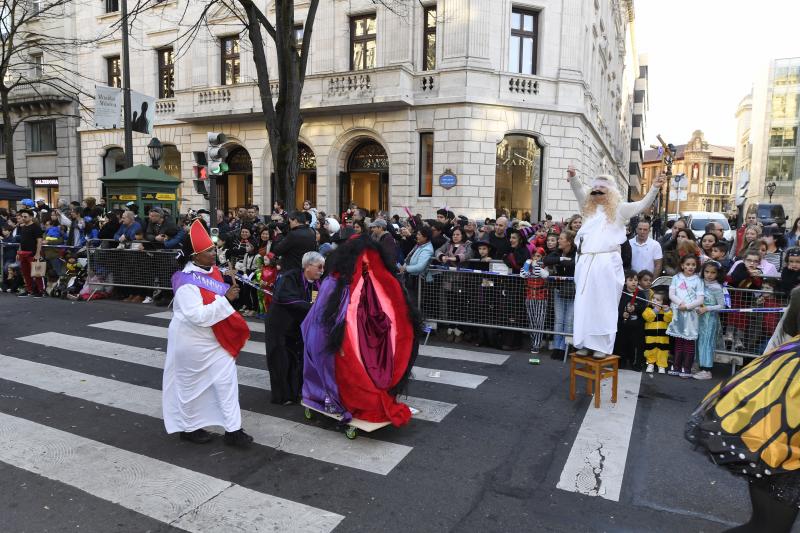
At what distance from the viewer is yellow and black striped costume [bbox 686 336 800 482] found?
2.30m

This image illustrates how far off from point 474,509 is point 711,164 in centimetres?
13141

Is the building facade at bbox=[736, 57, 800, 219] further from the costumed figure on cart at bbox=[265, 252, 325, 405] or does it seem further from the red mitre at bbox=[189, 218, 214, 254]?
the red mitre at bbox=[189, 218, 214, 254]

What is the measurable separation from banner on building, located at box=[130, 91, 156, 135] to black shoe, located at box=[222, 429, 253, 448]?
13.1 m

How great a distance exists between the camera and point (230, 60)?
78.0 feet

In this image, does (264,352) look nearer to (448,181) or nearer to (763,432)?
(763,432)

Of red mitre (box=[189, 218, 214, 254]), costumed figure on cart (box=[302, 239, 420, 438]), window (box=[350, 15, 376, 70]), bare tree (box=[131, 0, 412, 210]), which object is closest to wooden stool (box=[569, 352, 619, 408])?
costumed figure on cart (box=[302, 239, 420, 438])

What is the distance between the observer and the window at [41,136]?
30.8 meters

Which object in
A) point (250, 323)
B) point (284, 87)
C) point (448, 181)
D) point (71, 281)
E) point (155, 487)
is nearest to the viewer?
point (155, 487)

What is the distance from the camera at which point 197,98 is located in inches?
925

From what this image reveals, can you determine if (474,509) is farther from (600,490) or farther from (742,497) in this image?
(742,497)

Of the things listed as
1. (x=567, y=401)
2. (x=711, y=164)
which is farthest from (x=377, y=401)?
(x=711, y=164)

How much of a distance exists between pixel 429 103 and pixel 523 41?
423 cm

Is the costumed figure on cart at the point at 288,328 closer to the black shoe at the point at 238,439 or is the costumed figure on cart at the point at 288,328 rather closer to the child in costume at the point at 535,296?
the black shoe at the point at 238,439

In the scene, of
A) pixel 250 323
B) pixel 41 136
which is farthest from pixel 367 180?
pixel 41 136
